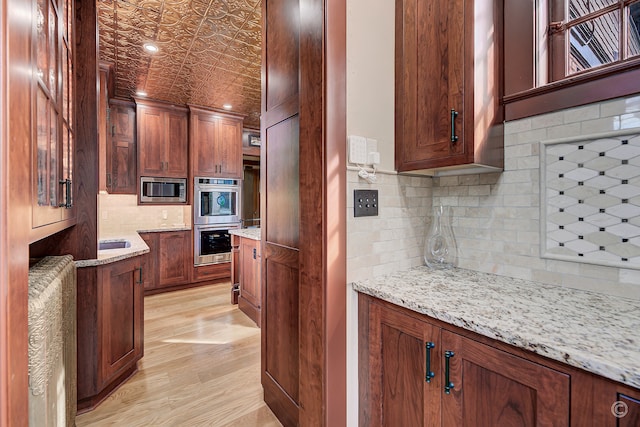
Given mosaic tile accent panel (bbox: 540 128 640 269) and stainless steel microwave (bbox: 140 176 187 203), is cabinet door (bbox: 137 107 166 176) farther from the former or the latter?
mosaic tile accent panel (bbox: 540 128 640 269)

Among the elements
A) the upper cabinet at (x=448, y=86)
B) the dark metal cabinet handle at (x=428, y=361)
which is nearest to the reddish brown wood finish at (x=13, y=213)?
the dark metal cabinet handle at (x=428, y=361)

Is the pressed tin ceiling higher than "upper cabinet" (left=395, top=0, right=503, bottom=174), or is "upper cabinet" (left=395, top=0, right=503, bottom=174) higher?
the pressed tin ceiling

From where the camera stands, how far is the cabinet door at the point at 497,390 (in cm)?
70

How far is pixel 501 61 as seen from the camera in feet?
4.19

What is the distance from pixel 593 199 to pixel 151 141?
15.4ft

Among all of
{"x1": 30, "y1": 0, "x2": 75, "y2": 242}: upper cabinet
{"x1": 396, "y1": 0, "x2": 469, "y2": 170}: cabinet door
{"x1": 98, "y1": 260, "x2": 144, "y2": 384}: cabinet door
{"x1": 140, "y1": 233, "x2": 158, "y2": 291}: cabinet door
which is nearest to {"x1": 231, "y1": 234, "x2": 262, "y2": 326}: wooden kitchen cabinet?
{"x1": 98, "y1": 260, "x2": 144, "y2": 384}: cabinet door

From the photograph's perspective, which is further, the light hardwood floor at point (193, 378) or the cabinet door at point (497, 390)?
the light hardwood floor at point (193, 378)

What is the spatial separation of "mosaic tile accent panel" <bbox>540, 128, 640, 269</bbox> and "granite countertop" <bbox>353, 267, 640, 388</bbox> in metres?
0.17

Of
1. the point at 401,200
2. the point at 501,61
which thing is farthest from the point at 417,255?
the point at 501,61

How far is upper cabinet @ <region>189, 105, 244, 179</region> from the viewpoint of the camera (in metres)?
4.33

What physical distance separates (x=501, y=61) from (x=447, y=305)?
113cm

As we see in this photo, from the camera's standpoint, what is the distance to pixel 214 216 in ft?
14.5

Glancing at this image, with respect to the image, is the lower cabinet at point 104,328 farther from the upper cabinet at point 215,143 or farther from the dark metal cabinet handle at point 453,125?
the upper cabinet at point 215,143

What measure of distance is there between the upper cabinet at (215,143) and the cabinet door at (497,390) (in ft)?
14.1
